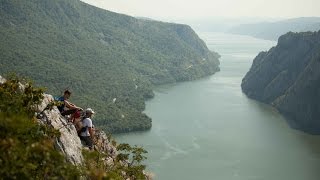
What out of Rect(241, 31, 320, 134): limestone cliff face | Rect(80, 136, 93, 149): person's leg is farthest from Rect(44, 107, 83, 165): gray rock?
Rect(241, 31, 320, 134): limestone cliff face

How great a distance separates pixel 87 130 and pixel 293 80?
503ft

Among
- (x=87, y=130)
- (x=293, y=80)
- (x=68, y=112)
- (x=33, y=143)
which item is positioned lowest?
(x=293, y=80)

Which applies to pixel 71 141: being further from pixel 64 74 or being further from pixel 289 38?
pixel 289 38

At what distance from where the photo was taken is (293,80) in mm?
169375

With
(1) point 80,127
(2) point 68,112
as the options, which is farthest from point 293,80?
(2) point 68,112

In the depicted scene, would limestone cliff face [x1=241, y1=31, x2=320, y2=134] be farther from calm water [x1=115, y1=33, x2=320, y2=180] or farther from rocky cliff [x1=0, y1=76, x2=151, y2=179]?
rocky cliff [x1=0, y1=76, x2=151, y2=179]

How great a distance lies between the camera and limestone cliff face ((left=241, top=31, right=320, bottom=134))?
14112cm

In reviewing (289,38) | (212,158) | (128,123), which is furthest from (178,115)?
(289,38)

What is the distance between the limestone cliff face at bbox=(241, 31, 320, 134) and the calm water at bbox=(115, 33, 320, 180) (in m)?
5.63

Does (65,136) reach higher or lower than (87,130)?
higher

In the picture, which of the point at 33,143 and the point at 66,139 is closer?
the point at 33,143

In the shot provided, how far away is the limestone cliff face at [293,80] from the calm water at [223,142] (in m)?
5.63

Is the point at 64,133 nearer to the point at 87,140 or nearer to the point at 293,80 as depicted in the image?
the point at 87,140

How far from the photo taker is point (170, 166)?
91.1 metres
